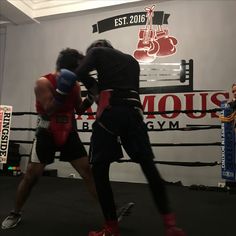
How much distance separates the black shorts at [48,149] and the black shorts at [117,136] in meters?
0.41

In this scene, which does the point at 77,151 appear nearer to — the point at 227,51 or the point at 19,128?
the point at 227,51

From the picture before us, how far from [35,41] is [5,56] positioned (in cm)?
65

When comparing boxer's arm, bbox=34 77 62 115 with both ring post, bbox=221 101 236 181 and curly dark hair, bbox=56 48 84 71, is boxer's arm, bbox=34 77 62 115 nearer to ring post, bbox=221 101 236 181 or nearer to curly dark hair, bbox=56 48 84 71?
curly dark hair, bbox=56 48 84 71

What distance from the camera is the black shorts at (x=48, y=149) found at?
1.89 meters

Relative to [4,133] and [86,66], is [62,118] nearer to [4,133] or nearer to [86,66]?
[86,66]

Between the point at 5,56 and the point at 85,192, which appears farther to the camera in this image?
the point at 5,56

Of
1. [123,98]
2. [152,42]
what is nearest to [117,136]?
[123,98]

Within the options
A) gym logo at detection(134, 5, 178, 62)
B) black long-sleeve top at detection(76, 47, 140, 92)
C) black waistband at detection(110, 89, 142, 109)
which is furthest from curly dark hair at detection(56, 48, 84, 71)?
gym logo at detection(134, 5, 178, 62)

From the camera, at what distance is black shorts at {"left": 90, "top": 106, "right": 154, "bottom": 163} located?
1514 millimetres

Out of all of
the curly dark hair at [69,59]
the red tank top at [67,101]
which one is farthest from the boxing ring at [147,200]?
the curly dark hair at [69,59]

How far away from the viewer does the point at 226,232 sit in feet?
6.06

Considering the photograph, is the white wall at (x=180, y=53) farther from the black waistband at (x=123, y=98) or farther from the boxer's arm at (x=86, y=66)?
the boxer's arm at (x=86, y=66)

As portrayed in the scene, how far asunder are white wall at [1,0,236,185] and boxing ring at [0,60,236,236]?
8 cm

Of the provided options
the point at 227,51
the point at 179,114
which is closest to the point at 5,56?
the point at 179,114
